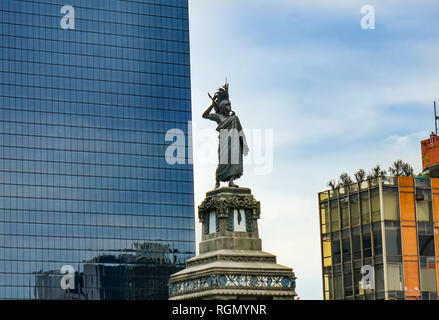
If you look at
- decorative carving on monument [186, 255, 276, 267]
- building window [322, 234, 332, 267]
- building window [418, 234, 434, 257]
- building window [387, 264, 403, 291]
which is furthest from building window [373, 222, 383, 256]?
decorative carving on monument [186, 255, 276, 267]

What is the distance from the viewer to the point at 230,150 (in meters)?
37.4

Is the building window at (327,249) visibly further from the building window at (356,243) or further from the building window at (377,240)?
the building window at (377,240)

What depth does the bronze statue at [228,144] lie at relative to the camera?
3738cm

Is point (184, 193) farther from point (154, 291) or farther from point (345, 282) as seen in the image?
point (345, 282)

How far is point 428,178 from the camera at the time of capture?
83188 millimetres

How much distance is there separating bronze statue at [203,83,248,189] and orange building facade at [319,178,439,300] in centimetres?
4346

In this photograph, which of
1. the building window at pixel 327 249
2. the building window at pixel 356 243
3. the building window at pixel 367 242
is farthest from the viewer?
the building window at pixel 327 249

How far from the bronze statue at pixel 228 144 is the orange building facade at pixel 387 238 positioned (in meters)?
43.5

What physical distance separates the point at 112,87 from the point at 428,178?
115813 millimetres

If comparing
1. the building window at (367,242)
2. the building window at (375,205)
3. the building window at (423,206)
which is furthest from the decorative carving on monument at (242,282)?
the building window at (423,206)

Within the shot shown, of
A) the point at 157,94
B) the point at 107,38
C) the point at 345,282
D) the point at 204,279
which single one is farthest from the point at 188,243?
the point at 204,279

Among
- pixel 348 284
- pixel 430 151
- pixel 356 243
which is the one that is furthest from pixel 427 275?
pixel 430 151

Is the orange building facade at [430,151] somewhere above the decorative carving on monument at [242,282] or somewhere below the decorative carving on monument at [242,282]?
above

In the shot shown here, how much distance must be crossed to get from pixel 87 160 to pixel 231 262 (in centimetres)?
15646
